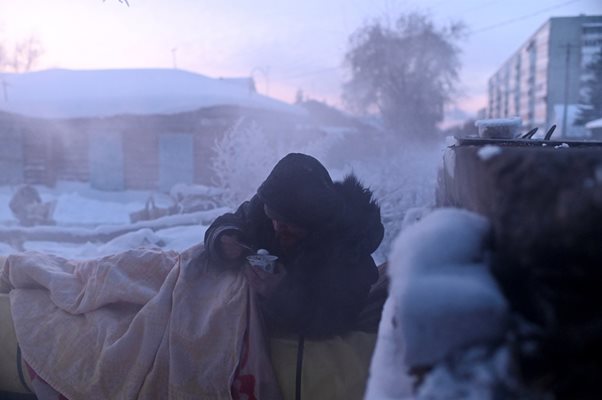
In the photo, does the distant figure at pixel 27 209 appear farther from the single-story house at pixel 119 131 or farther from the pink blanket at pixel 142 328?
the pink blanket at pixel 142 328

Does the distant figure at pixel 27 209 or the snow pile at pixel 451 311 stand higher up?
the snow pile at pixel 451 311

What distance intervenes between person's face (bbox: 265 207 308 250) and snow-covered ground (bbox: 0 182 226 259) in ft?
12.5

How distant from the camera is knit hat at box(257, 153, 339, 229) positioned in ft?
7.06

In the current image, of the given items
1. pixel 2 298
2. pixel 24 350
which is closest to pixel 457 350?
pixel 24 350

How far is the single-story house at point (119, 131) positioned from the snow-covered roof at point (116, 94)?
0.04 meters

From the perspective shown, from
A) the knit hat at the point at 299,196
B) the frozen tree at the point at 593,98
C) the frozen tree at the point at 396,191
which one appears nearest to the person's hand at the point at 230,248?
the knit hat at the point at 299,196

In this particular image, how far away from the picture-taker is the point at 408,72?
85.0 ft

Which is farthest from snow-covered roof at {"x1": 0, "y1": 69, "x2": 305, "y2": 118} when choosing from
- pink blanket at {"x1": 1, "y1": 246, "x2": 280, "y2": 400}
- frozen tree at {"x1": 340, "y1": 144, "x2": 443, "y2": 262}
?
pink blanket at {"x1": 1, "y1": 246, "x2": 280, "y2": 400}

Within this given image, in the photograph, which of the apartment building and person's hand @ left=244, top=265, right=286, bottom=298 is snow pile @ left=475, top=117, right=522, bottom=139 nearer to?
person's hand @ left=244, top=265, right=286, bottom=298

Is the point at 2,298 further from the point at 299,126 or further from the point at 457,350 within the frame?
the point at 299,126

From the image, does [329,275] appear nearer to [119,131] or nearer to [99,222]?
[99,222]

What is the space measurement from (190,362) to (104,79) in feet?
74.8

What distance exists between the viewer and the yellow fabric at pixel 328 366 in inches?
78.1

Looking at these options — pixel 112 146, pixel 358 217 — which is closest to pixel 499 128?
pixel 358 217
